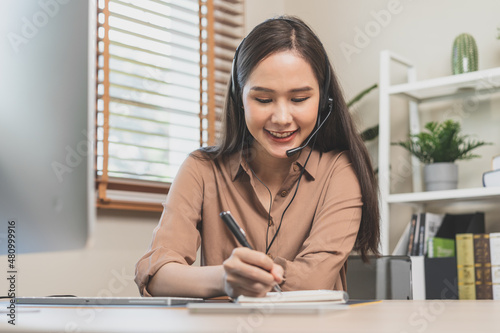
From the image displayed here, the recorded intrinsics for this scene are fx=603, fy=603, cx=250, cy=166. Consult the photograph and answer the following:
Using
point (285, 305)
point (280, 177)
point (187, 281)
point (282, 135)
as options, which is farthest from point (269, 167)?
point (285, 305)

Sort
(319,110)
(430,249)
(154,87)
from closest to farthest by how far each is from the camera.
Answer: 1. (319,110)
2. (430,249)
3. (154,87)

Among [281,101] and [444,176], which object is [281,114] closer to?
[281,101]

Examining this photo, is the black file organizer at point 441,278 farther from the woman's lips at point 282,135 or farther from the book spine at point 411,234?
the woman's lips at point 282,135

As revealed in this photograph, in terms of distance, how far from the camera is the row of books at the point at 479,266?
1.97 metres

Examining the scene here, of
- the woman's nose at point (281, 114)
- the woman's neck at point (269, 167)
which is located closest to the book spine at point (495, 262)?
the woman's neck at point (269, 167)

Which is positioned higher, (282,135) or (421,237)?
(282,135)

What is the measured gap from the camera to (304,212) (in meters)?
1.36

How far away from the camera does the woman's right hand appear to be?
32.2 inches

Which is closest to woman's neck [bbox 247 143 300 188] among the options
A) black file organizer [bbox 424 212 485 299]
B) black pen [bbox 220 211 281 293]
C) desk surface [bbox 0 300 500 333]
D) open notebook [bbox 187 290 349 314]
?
black pen [bbox 220 211 281 293]

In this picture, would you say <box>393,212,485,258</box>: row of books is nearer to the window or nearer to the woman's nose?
the window

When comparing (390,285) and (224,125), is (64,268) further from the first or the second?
(390,285)

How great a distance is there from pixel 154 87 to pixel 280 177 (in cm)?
113

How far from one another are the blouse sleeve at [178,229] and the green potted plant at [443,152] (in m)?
1.11

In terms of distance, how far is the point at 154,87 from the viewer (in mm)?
2402
